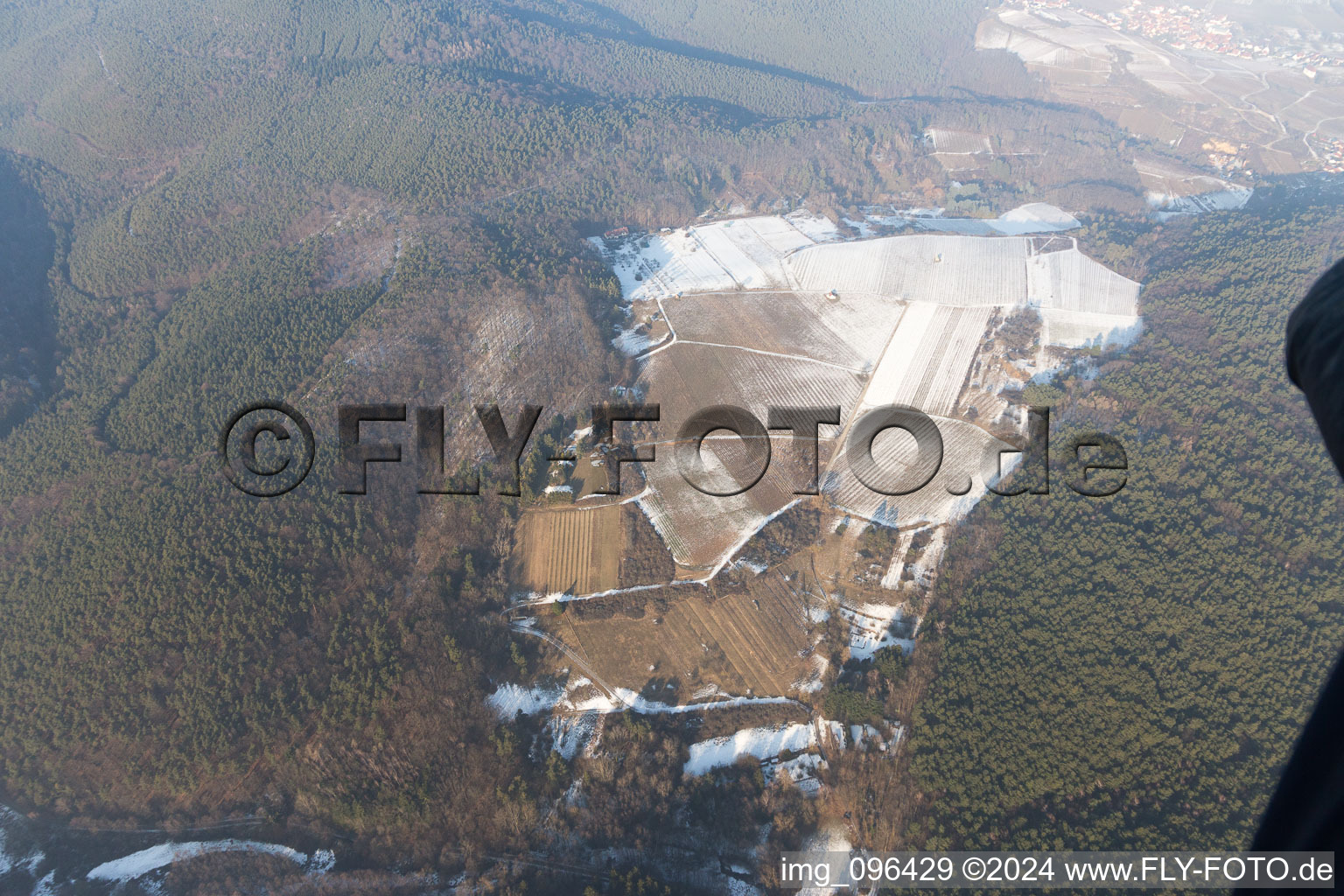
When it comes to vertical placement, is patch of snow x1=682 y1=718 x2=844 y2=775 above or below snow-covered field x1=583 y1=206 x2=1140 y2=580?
below

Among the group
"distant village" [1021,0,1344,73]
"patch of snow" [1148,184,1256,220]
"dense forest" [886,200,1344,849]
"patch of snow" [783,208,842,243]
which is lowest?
"dense forest" [886,200,1344,849]

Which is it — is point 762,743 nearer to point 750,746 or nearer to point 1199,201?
point 750,746

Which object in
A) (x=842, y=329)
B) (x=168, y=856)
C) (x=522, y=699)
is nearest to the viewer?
(x=168, y=856)

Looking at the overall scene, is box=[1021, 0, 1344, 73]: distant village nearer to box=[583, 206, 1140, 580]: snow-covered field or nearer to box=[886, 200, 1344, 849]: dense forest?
box=[583, 206, 1140, 580]: snow-covered field

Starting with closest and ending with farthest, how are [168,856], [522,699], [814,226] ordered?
1. [168,856]
2. [522,699]
3. [814,226]

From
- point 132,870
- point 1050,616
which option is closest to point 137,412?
point 132,870

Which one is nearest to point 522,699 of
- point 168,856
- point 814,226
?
point 168,856

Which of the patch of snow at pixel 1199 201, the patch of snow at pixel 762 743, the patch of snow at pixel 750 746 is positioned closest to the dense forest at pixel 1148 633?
the patch of snow at pixel 762 743

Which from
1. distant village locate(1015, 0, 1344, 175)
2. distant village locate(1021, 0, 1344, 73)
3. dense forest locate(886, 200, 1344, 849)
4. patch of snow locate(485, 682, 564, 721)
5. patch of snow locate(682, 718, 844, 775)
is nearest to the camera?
dense forest locate(886, 200, 1344, 849)

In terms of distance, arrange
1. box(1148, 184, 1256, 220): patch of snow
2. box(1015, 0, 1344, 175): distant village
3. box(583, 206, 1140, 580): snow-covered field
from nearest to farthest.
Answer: box(583, 206, 1140, 580): snow-covered field, box(1148, 184, 1256, 220): patch of snow, box(1015, 0, 1344, 175): distant village

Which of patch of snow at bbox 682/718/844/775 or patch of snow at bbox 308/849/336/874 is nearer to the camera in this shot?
patch of snow at bbox 308/849/336/874

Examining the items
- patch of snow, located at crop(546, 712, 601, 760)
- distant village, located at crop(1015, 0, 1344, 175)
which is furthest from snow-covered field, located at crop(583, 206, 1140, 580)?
distant village, located at crop(1015, 0, 1344, 175)

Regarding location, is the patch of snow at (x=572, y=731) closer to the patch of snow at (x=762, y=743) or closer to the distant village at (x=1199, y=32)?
the patch of snow at (x=762, y=743)
